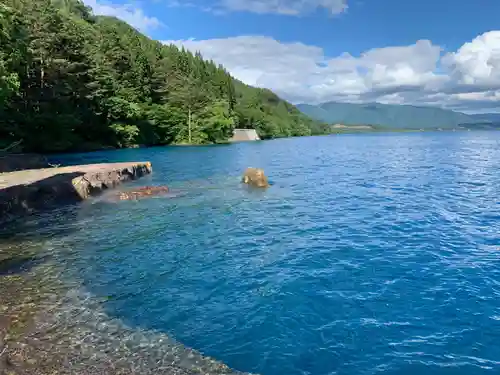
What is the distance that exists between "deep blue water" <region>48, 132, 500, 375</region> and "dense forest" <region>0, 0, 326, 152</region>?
17.8m

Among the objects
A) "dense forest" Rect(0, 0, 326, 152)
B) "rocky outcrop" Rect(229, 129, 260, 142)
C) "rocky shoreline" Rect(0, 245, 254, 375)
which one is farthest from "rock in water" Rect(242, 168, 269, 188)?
"rocky outcrop" Rect(229, 129, 260, 142)

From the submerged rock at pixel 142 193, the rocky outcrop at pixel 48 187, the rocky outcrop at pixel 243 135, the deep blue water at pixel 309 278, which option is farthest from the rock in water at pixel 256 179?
the rocky outcrop at pixel 243 135

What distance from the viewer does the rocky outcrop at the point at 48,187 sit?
61.0 feet

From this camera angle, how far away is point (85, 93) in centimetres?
6812

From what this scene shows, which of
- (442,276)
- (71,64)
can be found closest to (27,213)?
(442,276)

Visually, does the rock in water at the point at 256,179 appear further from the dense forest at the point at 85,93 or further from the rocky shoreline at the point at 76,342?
the rocky shoreline at the point at 76,342

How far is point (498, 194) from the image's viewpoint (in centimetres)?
2289

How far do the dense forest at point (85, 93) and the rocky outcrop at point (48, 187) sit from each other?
28.3 feet

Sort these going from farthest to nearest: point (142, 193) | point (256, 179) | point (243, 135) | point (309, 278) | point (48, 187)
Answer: point (243, 135) < point (256, 179) < point (142, 193) < point (48, 187) < point (309, 278)

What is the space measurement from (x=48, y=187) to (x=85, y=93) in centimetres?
5276

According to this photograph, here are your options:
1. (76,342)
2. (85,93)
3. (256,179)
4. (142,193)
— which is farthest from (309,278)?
(85,93)

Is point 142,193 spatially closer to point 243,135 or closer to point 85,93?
point 85,93

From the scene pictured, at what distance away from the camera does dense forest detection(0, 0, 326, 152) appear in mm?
50628

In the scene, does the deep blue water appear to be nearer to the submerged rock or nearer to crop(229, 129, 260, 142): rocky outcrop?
the submerged rock
